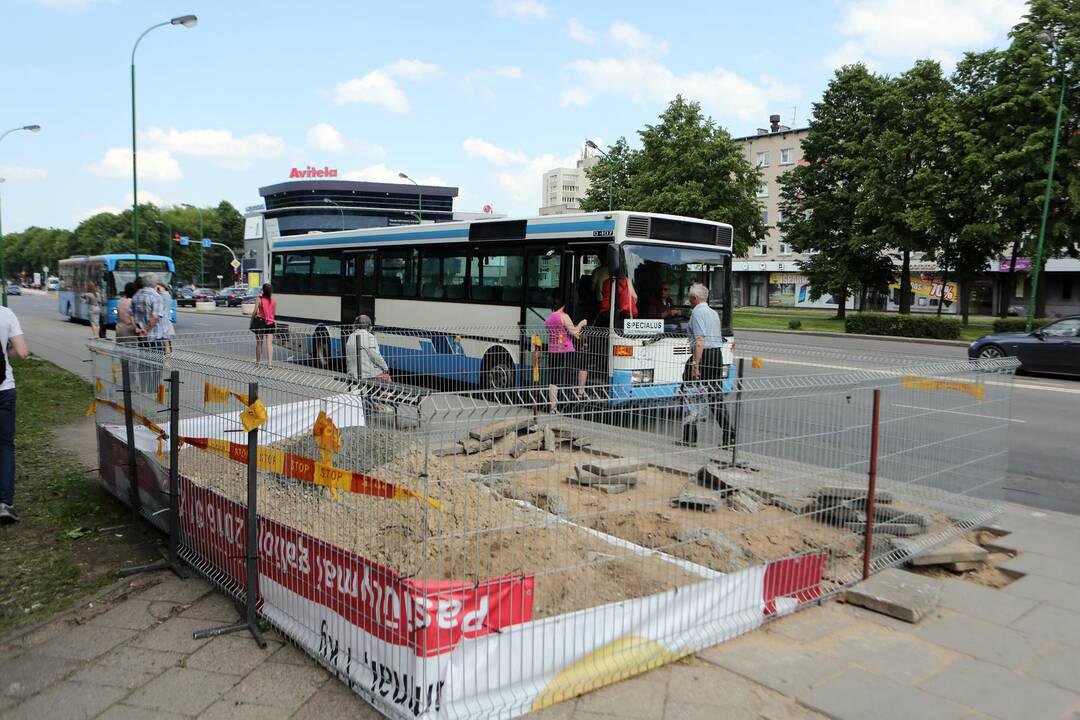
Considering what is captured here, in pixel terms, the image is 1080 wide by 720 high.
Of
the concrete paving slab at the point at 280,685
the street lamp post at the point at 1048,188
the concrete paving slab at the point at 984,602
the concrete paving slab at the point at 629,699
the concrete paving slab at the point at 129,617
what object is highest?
the street lamp post at the point at 1048,188

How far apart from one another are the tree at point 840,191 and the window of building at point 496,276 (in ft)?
110

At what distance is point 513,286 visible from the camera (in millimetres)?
12406

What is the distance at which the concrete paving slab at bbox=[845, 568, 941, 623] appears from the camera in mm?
4395

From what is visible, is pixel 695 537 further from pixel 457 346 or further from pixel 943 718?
pixel 457 346

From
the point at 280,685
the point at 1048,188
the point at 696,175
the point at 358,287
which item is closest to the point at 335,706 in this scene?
the point at 280,685

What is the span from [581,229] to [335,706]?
28.5 ft

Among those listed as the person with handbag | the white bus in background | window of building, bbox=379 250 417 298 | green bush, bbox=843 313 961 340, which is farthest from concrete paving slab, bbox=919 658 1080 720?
green bush, bbox=843 313 961 340

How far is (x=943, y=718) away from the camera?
11.0 ft

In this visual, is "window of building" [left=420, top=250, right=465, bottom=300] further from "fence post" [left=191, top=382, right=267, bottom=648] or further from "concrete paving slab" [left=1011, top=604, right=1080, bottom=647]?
"concrete paving slab" [left=1011, top=604, right=1080, bottom=647]

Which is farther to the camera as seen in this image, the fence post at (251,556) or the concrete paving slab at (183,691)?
the fence post at (251,556)

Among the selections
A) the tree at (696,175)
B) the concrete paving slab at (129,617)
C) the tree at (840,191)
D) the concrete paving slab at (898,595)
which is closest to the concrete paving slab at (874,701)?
the concrete paving slab at (898,595)

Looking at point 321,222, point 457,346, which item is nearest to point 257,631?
point 457,346

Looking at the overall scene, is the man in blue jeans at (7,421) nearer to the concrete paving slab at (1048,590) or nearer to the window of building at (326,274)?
the concrete paving slab at (1048,590)

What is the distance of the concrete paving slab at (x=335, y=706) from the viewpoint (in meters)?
3.32
